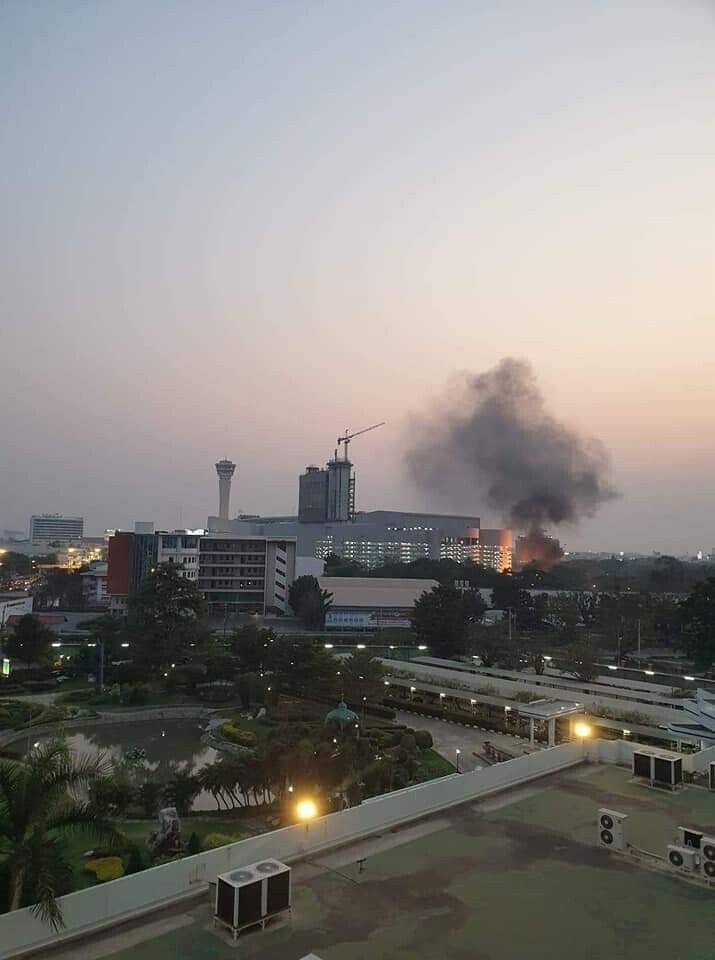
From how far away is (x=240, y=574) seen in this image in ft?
195

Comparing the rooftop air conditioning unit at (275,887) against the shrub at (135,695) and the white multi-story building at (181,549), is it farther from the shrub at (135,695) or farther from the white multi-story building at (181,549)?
the white multi-story building at (181,549)

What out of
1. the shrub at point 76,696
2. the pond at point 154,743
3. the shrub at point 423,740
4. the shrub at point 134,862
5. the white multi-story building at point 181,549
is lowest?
the pond at point 154,743

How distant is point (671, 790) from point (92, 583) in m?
67.3

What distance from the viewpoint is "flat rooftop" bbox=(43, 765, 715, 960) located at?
218 inches

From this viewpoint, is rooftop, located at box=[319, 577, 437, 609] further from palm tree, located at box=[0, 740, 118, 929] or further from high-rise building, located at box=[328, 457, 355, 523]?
high-rise building, located at box=[328, 457, 355, 523]

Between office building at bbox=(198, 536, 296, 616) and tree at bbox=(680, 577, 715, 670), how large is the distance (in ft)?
110

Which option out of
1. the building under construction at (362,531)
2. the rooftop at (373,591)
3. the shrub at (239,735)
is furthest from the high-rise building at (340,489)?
the shrub at (239,735)

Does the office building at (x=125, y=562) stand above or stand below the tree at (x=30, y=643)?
above

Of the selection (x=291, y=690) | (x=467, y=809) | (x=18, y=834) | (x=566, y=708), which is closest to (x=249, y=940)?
(x=18, y=834)

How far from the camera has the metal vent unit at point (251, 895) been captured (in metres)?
5.66

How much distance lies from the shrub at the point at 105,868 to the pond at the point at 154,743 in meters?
6.95

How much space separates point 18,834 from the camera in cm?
689

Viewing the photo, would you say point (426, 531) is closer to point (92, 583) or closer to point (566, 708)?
point (92, 583)

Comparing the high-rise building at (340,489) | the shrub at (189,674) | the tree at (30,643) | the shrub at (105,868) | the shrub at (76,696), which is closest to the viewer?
the shrub at (105,868)
